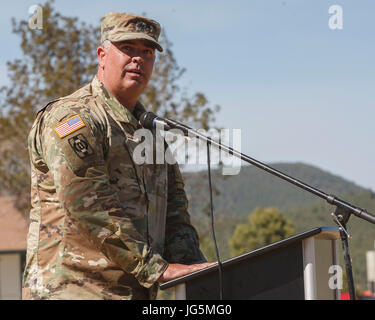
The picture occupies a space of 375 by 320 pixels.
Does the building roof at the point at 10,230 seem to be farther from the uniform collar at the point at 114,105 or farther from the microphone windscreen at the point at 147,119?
the microphone windscreen at the point at 147,119

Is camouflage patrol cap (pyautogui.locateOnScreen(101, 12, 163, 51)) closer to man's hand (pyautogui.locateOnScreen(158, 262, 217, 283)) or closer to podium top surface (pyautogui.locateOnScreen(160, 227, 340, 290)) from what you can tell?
man's hand (pyautogui.locateOnScreen(158, 262, 217, 283))

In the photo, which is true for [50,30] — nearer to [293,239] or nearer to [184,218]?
[184,218]

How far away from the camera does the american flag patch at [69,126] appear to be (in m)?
2.67

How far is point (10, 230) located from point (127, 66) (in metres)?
24.0

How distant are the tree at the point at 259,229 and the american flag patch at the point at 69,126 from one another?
1718 inches

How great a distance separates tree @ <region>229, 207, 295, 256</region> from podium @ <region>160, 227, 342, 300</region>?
43863 mm

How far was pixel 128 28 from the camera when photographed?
3043 mm

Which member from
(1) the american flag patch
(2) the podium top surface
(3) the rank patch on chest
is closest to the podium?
(2) the podium top surface

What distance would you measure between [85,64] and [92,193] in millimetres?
13593

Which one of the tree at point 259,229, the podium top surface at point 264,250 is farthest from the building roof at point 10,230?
the podium top surface at point 264,250
